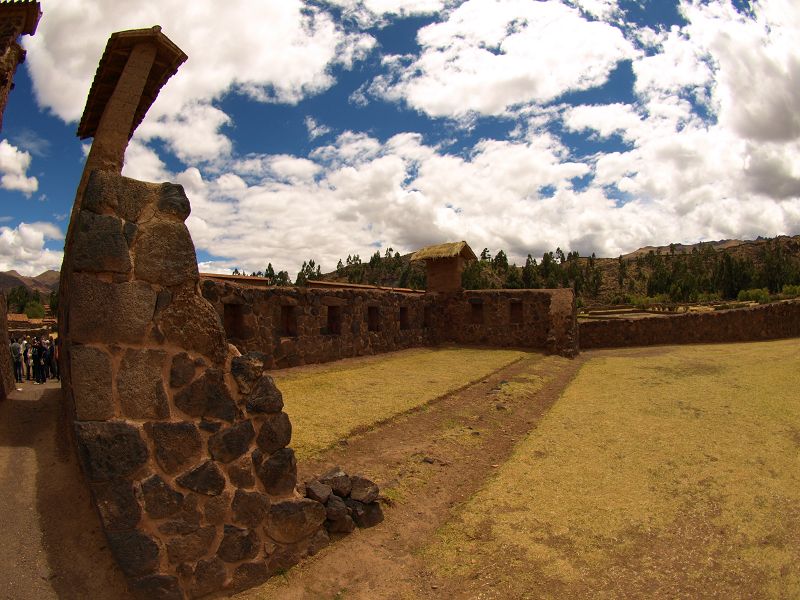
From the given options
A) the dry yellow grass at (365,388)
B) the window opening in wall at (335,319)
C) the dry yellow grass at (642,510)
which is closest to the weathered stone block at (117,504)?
the dry yellow grass at (642,510)

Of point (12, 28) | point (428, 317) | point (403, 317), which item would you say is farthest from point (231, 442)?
point (428, 317)

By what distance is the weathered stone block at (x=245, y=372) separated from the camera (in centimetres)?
401

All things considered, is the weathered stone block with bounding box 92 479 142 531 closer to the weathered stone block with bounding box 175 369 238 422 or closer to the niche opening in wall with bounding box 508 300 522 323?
the weathered stone block with bounding box 175 369 238 422

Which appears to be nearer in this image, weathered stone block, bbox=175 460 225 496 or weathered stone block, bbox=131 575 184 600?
weathered stone block, bbox=131 575 184 600

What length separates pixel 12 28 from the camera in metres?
14.3

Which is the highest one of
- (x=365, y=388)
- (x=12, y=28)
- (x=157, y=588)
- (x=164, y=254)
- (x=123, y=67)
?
(x=12, y=28)

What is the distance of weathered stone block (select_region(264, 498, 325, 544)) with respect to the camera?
13.3 feet

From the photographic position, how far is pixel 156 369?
145 inches

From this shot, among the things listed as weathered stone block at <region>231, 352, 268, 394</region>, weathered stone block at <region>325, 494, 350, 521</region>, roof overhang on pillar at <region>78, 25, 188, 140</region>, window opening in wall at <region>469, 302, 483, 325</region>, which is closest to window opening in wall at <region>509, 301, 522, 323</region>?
window opening in wall at <region>469, 302, 483, 325</region>

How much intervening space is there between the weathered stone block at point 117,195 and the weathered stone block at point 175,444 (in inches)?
61.2

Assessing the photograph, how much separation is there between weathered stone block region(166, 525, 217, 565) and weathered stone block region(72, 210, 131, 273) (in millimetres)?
1955

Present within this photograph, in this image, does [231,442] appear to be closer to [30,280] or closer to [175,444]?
[175,444]

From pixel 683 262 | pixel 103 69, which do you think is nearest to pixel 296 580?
pixel 103 69

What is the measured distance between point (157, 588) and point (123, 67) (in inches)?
223
